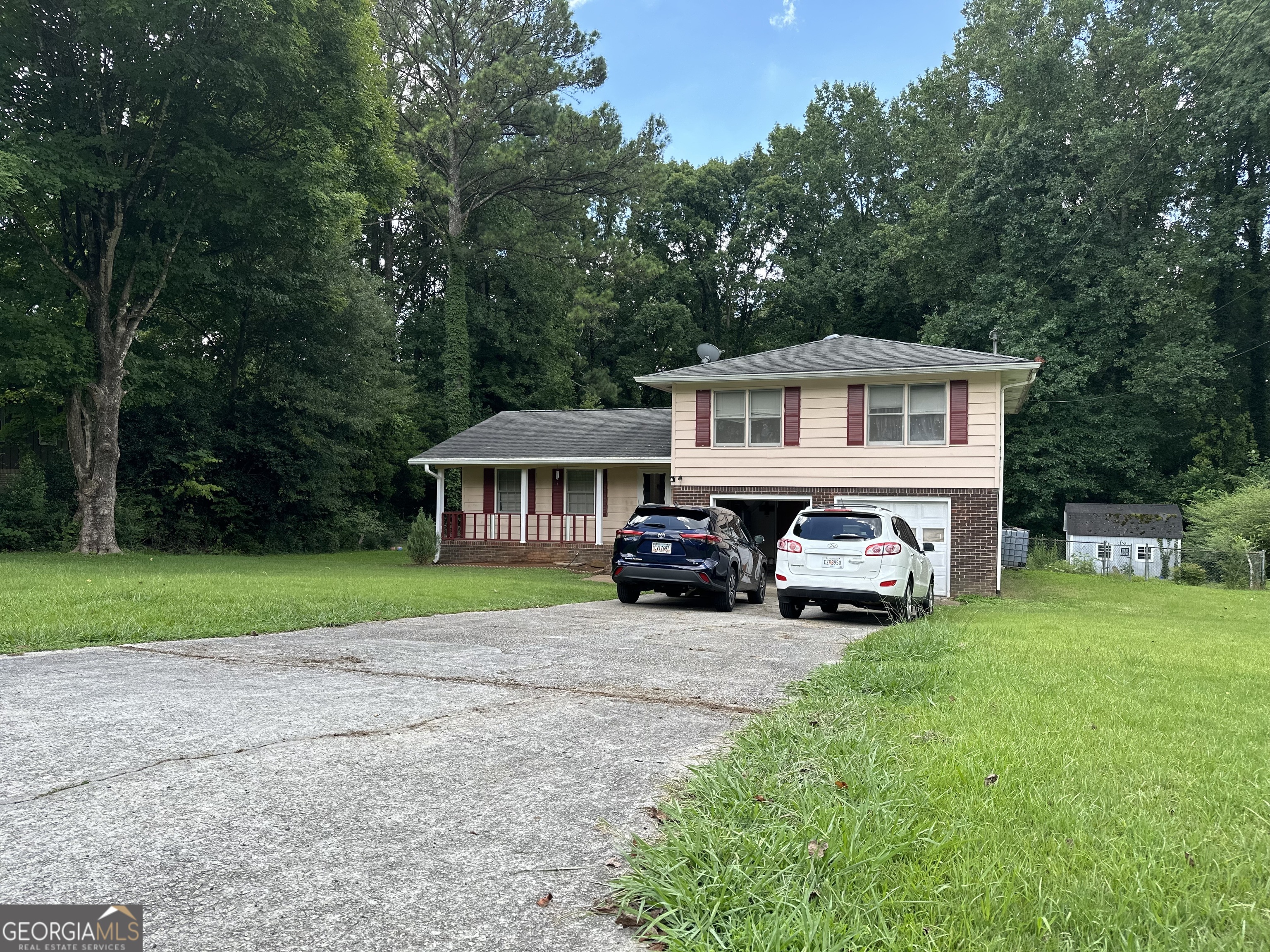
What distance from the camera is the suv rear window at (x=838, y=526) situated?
12.6 metres

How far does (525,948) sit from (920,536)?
735 inches

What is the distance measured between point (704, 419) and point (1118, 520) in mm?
24109

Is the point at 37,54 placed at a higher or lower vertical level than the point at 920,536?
higher

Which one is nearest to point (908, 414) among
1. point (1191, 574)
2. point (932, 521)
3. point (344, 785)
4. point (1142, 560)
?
point (932, 521)

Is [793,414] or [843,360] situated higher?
[843,360]

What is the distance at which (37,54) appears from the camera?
64.0 ft

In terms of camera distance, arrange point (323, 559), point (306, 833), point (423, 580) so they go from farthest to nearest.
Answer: point (323, 559) → point (423, 580) → point (306, 833)

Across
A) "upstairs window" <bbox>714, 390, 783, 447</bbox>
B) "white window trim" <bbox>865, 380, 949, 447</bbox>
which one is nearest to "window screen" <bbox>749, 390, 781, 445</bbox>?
"upstairs window" <bbox>714, 390, 783, 447</bbox>

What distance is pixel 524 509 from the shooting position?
1034 inches

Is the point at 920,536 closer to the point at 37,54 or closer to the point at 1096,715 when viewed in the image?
the point at 1096,715

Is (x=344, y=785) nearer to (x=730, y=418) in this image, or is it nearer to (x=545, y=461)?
(x=730, y=418)

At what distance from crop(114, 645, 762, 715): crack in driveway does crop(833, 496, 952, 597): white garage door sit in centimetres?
1366

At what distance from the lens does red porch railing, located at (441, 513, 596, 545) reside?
85.3 feet

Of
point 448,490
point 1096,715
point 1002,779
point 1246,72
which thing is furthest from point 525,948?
point 1246,72
